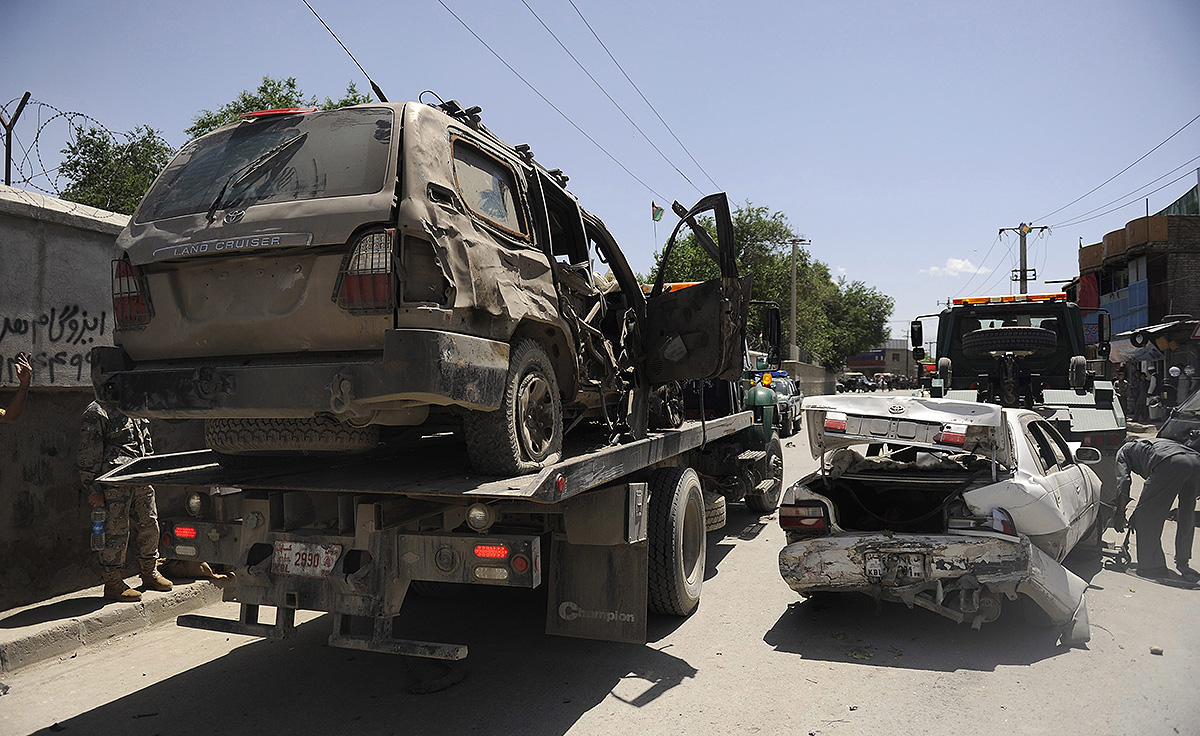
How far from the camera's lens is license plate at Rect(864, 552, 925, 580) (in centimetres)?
507

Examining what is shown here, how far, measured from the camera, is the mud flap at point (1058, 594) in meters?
4.87

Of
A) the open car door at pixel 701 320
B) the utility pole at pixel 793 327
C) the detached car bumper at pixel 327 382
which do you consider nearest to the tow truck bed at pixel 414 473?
the detached car bumper at pixel 327 382

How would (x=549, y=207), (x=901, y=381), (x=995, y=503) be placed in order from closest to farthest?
(x=995, y=503) → (x=549, y=207) → (x=901, y=381)

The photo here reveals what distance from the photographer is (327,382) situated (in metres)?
3.65

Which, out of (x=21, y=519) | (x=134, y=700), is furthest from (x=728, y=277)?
(x=21, y=519)

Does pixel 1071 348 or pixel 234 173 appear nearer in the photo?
pixel 234 173

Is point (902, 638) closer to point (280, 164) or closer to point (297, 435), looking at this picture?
point (297, 435)

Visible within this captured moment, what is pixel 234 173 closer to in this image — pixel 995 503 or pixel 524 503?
pixel 524 503

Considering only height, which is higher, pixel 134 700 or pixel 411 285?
pixel 411 285

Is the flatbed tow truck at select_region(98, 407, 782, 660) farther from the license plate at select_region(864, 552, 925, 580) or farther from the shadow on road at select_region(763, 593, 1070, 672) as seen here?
the license plate at select_region(864, 552, 925, 580)

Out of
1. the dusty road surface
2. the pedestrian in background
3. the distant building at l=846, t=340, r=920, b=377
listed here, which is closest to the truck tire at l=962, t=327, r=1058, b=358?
the dusty road surface

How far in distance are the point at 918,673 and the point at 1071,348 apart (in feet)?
28.2

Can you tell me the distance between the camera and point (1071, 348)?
11.4 metres

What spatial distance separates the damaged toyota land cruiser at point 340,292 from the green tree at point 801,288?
74.9 ft
